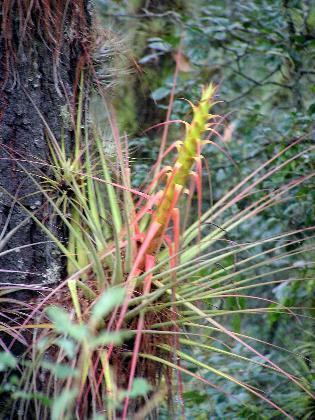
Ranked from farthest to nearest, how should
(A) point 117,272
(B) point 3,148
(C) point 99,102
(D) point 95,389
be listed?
(C) point 99,102 → (B) point 3,148 → (A) point 117,272 → (D) point 95,389

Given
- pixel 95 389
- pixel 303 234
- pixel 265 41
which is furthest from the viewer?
pixel 265 41

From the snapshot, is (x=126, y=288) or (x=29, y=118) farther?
(x=29, y=118)

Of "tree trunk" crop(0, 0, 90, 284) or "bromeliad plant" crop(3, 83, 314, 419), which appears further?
"tree trunk" crop(0, 0, 90, 284)

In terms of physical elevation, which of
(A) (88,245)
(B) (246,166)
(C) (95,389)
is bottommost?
(B) (246,166)

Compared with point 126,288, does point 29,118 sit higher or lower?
higher

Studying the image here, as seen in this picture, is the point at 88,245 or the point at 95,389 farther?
the point at 88,245

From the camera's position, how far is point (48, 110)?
1729 millimetres

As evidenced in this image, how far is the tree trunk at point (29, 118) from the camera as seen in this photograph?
1.66 m

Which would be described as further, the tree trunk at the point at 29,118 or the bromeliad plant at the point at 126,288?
the tree trunk at the point at 29,118

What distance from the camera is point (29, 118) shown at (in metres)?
1.70

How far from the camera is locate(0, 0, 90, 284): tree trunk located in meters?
1.66

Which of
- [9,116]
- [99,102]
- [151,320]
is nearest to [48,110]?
[9,116]

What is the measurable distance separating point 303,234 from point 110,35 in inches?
43.8

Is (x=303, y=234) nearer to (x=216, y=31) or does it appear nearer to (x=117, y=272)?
(x=216, y=31)
